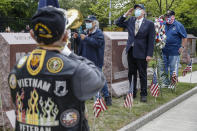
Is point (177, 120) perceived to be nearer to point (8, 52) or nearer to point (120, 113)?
point (120, 113)

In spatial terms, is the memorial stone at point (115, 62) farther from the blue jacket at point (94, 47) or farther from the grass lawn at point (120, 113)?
the blue jacket at point (94, 47)

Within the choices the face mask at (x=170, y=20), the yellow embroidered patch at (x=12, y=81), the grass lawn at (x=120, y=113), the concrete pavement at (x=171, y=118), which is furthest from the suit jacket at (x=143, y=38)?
the yellow embroidered patch at (x=12, y=81)

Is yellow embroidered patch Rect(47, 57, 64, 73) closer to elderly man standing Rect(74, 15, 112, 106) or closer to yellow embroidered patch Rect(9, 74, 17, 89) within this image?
yellow embroidered patch Rect(9, 74, 17, 89)

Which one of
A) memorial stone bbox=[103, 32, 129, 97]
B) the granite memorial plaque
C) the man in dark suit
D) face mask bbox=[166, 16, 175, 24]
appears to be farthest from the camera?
face mask bbox=[166, 16, 175, 24]

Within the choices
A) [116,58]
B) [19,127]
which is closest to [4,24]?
[116,58]

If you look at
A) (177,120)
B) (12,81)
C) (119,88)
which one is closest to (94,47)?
(119,88)

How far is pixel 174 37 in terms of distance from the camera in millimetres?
8352

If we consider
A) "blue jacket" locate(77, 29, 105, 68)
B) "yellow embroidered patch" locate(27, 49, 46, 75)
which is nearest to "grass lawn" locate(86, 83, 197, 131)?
"blue jacket" locate(77, 29, 105, 68)

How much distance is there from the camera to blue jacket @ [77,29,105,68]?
229 inches

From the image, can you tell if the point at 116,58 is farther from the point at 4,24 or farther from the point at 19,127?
the point at 19,127

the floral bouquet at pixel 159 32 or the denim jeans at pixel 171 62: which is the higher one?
the floral bouquet at pixel 159 32

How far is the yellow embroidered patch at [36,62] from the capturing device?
6.74ft

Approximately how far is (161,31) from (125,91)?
1824mm

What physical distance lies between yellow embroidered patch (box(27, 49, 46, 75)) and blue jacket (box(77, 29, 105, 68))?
3.72 m
